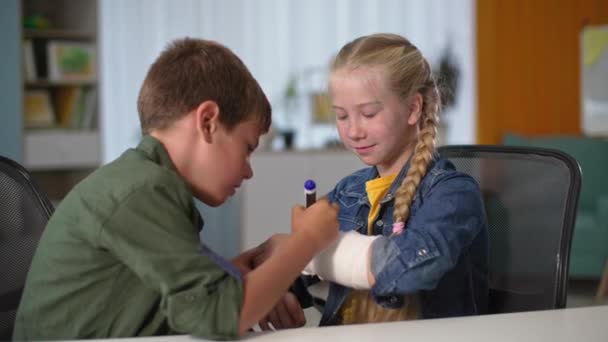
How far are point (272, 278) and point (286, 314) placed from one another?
1.12 ft

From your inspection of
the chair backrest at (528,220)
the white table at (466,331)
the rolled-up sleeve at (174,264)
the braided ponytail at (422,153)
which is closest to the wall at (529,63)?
the chair backrest at (528,220)

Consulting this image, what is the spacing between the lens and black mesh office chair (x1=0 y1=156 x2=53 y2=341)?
56.8 inches

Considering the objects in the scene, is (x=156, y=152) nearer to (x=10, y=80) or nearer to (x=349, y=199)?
(x=349, y=199)

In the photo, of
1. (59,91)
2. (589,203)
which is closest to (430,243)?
Answer: (59,91)

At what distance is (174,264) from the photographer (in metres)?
1.00

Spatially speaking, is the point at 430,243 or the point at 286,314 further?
the point at 286,314

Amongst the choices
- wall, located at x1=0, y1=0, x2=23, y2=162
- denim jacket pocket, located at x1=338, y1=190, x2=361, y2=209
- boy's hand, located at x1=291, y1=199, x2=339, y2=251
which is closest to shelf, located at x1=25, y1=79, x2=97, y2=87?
wall, located at x1=0, y1=0, x2=23, y2=162

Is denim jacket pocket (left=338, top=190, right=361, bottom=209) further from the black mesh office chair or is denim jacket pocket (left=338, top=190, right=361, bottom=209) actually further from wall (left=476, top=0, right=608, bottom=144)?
wall (left=476, top=0, right=608, bottom=144)

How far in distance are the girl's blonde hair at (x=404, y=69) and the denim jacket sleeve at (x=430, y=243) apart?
112mm

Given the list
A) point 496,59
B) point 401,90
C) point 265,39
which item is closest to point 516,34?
point 496,59

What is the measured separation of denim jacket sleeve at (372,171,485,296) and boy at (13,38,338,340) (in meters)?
0.12

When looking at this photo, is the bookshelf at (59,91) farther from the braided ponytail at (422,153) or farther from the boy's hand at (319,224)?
the boy's hand at (319,224)

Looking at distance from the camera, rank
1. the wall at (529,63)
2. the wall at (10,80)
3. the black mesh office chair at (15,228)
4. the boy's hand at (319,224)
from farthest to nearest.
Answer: the wall at (529,63) → the wall at (10,80) → the black mesh office chair at (15,228) → the boy's hand at (319,224)

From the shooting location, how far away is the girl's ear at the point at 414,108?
1.50 meters
